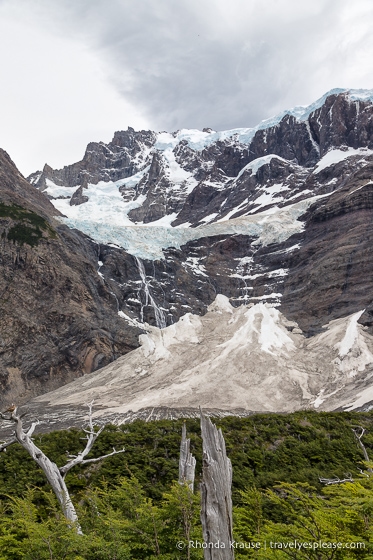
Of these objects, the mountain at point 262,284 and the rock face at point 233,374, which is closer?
the rock face at point 233,374

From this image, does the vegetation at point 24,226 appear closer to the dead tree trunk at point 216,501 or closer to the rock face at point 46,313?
the rock face at point 46,313

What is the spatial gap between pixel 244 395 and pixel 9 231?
60.4m

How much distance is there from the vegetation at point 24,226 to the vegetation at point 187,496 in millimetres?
71173

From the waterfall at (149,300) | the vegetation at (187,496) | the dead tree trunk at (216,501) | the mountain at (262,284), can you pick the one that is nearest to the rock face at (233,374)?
the mountain at (262,284)

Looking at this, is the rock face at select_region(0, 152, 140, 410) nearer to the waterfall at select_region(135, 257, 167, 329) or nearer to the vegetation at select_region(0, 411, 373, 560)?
the waterfall at select_region(135, 257, 167, 329)

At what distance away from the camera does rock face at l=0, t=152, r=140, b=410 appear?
260 ft

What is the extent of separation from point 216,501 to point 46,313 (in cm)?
8461

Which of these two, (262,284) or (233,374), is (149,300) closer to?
(262,284)

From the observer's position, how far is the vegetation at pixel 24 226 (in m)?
93.4

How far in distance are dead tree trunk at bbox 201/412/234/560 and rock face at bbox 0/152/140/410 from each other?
73097mm

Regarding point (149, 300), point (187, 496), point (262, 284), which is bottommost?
point (187, 496)

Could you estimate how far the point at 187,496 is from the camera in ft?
29.9

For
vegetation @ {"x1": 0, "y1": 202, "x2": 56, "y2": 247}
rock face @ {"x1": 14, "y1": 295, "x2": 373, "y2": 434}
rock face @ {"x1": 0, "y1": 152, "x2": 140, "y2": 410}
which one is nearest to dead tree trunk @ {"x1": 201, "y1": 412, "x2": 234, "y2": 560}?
rock face @ {"x1": 14, "y1": 295, "x2": 373, "y2": 434}

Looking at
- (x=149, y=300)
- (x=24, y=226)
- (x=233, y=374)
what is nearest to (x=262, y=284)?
(x=149, y=300)
